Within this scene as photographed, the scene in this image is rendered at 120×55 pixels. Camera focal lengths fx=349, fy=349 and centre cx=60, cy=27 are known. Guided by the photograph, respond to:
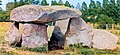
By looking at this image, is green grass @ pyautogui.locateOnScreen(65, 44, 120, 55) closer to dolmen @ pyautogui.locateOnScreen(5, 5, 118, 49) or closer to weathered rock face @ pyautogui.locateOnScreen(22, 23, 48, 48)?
dolmen @ pyautogui.locateOnScreen(5, 5, 118, 49)

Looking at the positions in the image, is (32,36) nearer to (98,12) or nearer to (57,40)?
(57,40)

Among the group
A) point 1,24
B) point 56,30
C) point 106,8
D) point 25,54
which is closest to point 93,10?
point 106,8

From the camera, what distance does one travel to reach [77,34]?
1780 centimetres

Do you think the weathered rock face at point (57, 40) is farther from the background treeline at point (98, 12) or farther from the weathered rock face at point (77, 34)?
the background treeline at point (98, 12)

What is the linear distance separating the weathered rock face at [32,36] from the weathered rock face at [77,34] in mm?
1670

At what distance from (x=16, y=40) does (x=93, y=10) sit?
4825cm

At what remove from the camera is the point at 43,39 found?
16734 mm

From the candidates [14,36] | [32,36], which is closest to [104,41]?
[32,36]

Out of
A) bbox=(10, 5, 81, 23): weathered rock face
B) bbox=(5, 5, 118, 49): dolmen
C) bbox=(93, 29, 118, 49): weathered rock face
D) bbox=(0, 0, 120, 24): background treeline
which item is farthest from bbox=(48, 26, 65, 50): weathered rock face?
bbox=(0, 0, 120, 24): background treeline

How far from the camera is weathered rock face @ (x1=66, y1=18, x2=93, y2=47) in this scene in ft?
58.1

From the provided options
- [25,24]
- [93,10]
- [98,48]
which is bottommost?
[93,10]

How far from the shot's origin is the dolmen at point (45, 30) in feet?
52.9

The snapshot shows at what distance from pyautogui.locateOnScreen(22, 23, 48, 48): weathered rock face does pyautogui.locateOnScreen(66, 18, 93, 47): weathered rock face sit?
1.67 meters

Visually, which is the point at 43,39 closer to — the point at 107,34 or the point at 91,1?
the point at 107,34
